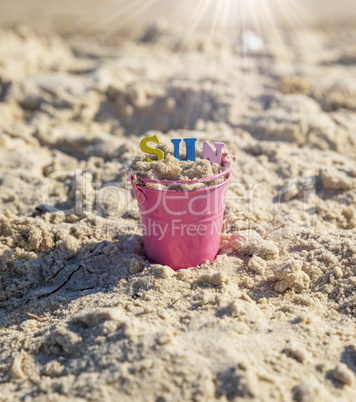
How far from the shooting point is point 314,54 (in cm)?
722

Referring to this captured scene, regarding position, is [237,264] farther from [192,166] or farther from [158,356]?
[158,356]

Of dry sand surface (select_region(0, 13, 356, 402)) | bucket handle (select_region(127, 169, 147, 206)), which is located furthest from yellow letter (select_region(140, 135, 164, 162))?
dry sand surface (select_region(0, 13, 356, 402))

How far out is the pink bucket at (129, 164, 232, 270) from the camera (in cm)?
195

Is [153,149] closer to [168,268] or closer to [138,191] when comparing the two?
[138,191]

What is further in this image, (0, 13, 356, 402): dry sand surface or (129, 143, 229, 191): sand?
(129, 143, 229, 191): sand

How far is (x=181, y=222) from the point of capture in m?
2.04

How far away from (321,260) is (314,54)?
20.6ft

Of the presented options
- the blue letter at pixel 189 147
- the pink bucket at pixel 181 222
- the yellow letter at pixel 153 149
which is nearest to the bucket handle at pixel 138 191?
the pink bucket at pixel 181 222

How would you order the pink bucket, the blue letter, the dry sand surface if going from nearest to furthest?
the dry sand surface < the pink bucket < the blue letter

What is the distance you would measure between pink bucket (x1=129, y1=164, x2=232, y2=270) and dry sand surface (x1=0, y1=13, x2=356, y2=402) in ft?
0.35

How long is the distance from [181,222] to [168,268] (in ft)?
0.92

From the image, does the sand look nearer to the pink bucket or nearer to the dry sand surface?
the pink bucket

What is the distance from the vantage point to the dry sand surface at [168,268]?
1.48 metres

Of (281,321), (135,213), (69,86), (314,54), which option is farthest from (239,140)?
(314,54)
